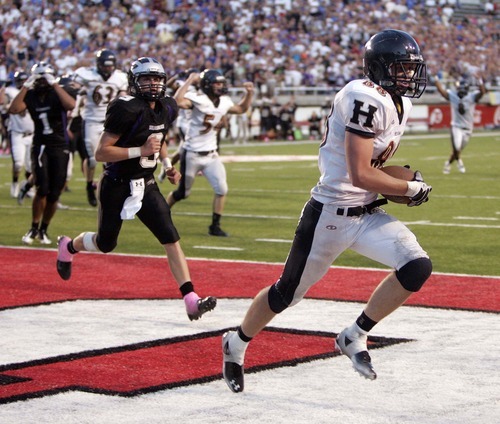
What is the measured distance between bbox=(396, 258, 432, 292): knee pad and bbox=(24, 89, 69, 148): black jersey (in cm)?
701

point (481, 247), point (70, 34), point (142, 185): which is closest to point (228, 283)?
point (142, 185)

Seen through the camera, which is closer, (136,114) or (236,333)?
(236,333)

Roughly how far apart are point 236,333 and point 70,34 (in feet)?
89.2

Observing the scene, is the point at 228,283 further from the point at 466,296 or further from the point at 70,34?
the point at 70,34

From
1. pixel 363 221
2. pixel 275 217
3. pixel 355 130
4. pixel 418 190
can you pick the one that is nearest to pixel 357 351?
pixel 363 221

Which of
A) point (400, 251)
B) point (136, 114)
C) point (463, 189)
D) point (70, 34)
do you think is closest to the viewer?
point (400, 251)

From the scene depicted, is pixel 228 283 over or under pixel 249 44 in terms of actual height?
over

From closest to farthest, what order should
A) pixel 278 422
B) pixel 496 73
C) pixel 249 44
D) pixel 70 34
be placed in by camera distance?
pixel 278 422 → pixel 70 34 → pixel 249 44 → pixel 496 73

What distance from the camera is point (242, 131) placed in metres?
33.1

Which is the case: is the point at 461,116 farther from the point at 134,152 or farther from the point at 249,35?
the point at 249,35

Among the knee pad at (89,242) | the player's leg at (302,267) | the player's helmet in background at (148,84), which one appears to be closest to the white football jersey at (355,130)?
the player's leg at (302,267)

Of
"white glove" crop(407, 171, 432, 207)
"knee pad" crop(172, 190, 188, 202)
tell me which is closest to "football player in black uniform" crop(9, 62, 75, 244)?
"knee pad" crop(172, 190, 188, 202)

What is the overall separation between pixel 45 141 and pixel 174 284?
3282 mm

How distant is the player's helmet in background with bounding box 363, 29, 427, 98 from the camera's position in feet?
17.5
